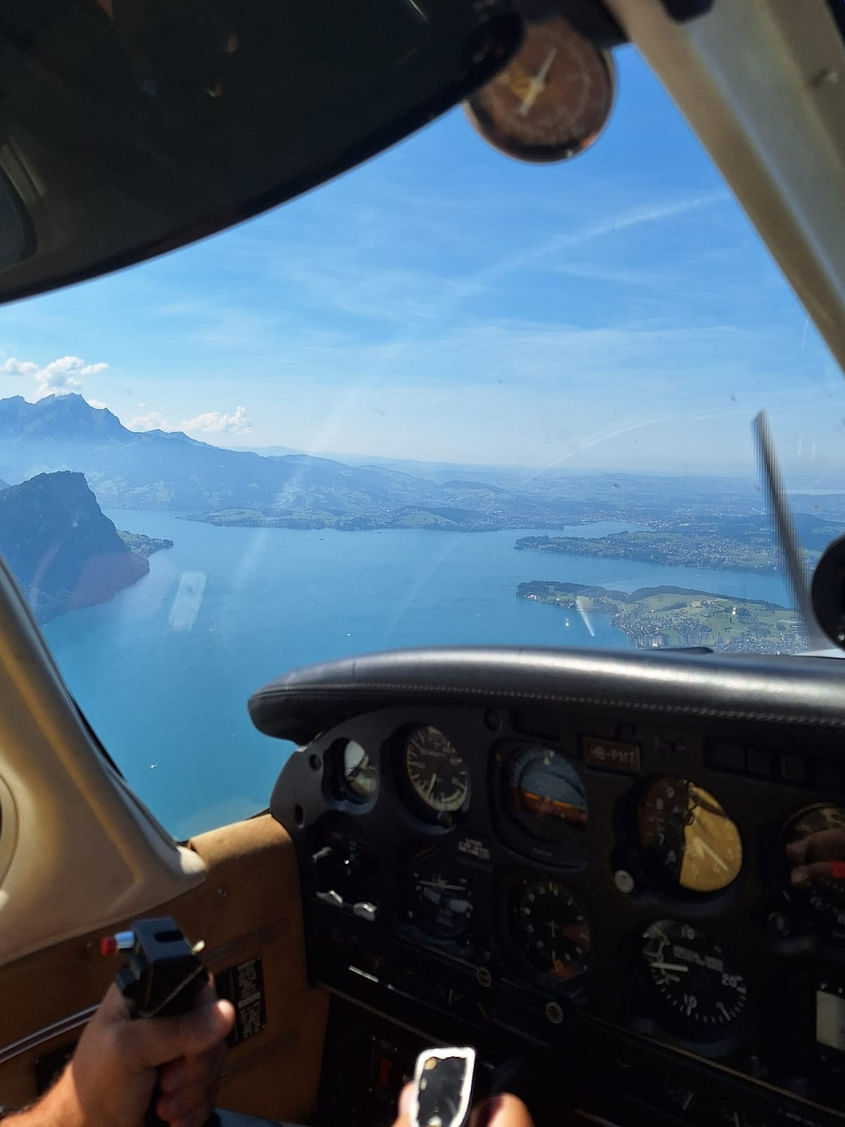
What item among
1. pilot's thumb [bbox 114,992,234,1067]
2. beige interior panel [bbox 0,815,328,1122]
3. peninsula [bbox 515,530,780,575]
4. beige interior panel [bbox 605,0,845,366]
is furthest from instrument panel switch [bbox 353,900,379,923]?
beige interior panel [bbox 605,0,845,366]

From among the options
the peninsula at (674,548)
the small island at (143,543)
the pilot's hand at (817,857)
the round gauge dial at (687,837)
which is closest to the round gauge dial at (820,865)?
the pilot's hand at (817,857)

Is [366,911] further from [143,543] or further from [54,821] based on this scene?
[143,543]

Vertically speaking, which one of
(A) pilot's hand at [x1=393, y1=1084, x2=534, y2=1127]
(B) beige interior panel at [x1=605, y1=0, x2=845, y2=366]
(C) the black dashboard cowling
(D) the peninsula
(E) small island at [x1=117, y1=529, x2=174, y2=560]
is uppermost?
(B) beige interior panel at [x1=605, y1=0, x2=845, y2=366]

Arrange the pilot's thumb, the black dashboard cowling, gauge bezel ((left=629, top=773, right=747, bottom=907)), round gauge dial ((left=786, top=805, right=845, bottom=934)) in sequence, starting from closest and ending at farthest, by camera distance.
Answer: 1. the pilot's thumb
2. the black dashboard cowling
3. round gauge dial ((left=786, top=805, right=845, bottom=934))
4. gauge bezel ((left=629, top=773, right=747, bottom=907))

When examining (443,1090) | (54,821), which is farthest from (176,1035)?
(54,821)

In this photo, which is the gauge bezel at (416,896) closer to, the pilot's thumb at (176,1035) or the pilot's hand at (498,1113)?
the pilot's hand at (498,1113)

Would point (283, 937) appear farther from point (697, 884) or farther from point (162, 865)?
point (697, 884)

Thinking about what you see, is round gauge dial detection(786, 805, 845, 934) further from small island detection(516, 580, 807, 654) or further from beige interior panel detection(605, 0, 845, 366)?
beige interior panel detection(605, 0, 845, 366)
